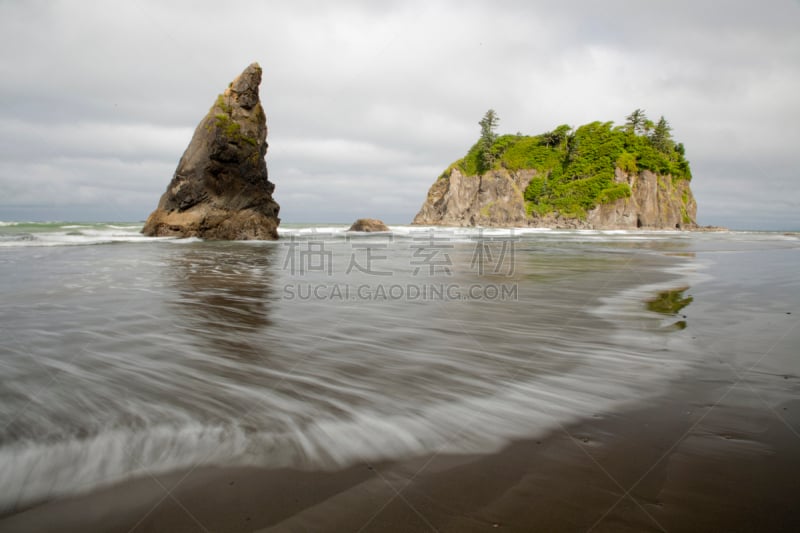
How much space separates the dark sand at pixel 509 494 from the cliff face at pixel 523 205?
→ 74.0 m

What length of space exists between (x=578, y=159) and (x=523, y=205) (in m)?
13.8

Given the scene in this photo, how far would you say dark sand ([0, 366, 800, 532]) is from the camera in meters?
1.54

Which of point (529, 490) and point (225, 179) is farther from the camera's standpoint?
point (225, 179)

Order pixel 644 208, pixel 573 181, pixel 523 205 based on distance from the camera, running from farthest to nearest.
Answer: pixel 523 205
pixel 573 181
pixel 644 208

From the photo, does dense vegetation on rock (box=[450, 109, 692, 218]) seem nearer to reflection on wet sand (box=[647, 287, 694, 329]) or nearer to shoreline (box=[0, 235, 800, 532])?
reflection on wet sand (box=[647, 287, 694, 329])

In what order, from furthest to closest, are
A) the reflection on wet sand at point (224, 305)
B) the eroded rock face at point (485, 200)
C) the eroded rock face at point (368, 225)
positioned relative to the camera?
the eroded rock face at point (485, 200)
the eroded rock face at point (368, 225)
the reflection on wet sand at point (224, 305)

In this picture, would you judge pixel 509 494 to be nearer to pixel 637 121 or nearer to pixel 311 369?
pixel 311 369

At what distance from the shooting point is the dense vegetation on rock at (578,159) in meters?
71.4

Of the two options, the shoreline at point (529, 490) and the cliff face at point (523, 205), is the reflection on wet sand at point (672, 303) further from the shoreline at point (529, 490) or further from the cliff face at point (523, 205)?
the cliff face at point (523, 205)

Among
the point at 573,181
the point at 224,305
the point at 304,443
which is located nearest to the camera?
the point at 304,443

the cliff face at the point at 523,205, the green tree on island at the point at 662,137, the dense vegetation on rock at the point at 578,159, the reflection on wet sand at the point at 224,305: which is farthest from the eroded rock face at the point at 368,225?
the green tree on island at the point at 662,137

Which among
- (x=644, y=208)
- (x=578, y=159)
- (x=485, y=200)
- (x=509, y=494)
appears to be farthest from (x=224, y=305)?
(x=578, y=159)

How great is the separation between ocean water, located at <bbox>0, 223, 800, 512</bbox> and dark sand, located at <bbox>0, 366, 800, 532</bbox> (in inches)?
5.6

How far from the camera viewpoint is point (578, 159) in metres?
76.4
